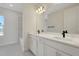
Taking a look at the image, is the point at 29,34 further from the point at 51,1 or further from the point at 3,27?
the point at 51,1

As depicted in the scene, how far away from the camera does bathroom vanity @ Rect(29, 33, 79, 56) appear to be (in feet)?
4.70

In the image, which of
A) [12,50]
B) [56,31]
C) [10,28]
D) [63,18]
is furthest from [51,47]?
[10,28]

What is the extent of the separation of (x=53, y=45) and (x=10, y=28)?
0.87 meters

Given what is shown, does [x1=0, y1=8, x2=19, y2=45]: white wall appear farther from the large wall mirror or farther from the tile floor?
the large wall mirror

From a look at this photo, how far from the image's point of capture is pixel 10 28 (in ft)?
6.52

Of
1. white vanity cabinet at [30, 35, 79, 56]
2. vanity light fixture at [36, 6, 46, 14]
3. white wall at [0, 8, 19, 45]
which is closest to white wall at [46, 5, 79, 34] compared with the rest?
vanity light fixture at [36, 6, 46, 14]

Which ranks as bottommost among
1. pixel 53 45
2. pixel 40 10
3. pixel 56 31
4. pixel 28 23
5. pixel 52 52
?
pixel 52 52

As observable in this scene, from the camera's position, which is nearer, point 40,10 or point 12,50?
point 12,50

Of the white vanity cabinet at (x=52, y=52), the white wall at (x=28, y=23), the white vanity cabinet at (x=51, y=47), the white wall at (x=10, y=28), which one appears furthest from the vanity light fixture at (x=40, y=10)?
the white vanity cabinet at (x=52, y=52)

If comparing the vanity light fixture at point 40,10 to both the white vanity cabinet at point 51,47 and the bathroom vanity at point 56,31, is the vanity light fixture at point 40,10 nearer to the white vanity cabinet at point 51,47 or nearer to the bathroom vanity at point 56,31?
the bathroom vanity at point 56,31

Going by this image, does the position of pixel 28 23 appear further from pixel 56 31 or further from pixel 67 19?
pixel 67 19

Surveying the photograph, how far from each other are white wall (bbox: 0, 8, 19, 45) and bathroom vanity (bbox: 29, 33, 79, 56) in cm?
35

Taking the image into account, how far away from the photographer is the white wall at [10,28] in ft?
6.39

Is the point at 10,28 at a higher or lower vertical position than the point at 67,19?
lower
